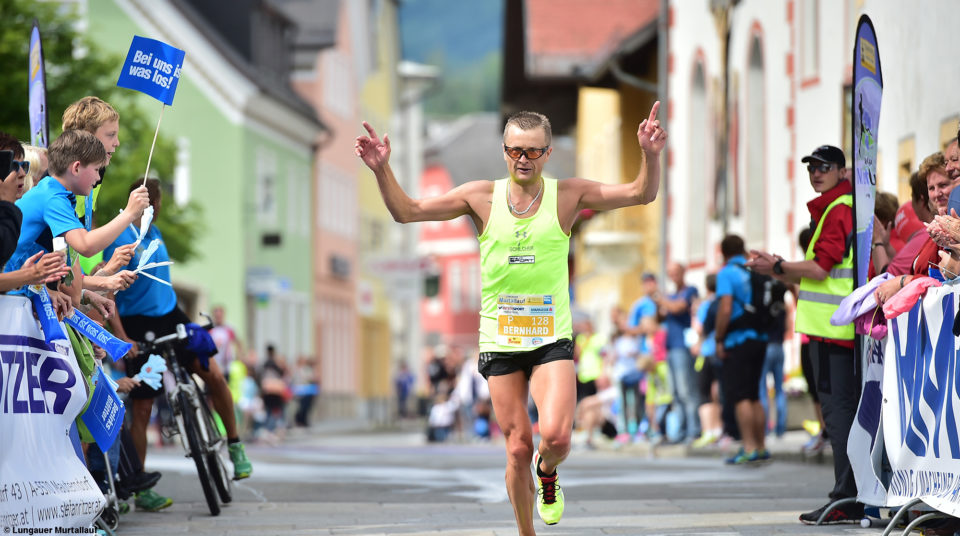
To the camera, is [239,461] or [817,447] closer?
[239,461]

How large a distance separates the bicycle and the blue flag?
1.44 metres

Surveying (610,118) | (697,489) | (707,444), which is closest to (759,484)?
(697,489)

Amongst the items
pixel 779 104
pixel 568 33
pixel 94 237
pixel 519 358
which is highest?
pixel 568 33

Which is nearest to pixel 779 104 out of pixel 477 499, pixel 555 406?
pixel 477 499

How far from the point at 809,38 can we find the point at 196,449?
15.3 metres

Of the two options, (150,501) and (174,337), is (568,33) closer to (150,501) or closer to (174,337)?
(150,501)

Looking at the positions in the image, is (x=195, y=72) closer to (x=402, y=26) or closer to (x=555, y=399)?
(x=402, y=26)

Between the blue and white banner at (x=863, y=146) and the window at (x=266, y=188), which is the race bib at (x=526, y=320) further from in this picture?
the window at (x=266, y=188)

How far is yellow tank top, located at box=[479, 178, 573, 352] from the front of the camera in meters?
8.00

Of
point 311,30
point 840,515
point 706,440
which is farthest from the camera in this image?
point 311,30

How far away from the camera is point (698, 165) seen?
32.0m

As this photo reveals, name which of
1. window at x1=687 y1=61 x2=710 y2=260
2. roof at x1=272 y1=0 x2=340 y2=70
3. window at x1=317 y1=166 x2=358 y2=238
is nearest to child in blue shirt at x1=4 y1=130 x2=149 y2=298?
window at x1=687 y1=61 x2=710 y2=260

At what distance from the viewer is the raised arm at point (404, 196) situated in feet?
26.9

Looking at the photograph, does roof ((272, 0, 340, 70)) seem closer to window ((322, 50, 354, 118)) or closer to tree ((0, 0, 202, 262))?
window ((322, 50, 354, 118))
